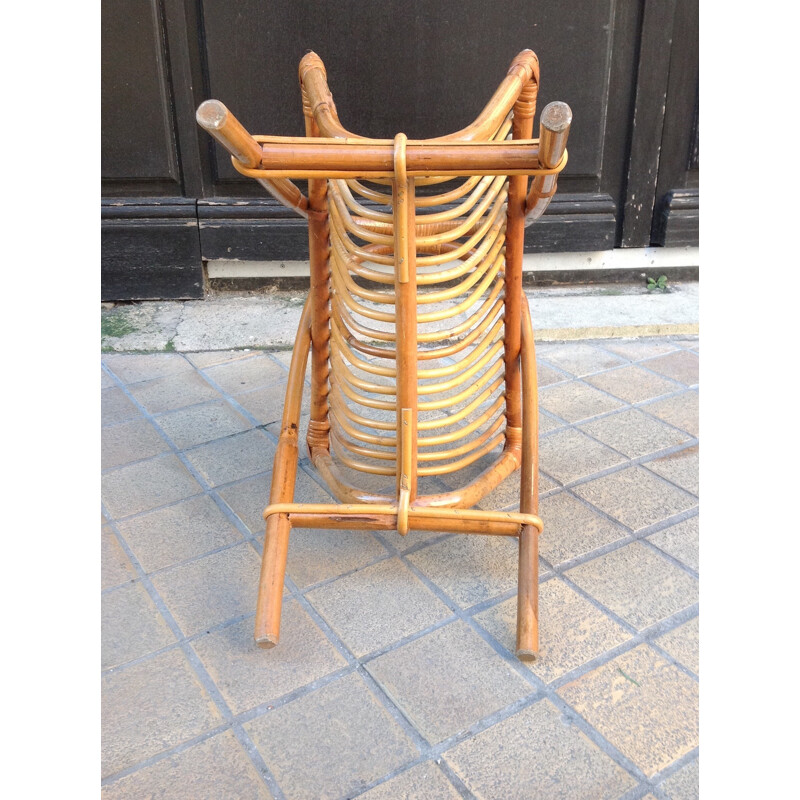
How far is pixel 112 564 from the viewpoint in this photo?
182 cm

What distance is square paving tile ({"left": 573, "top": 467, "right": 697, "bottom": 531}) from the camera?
77.5 inches

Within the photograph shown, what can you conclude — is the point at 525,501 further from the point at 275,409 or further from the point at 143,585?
the point at 275,409

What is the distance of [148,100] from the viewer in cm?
314

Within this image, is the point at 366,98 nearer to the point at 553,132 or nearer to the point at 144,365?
the point at 144,365

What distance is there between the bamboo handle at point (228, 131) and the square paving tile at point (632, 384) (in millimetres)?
1716

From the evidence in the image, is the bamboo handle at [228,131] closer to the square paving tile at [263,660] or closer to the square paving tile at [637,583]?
the square paving tile at [263,660]

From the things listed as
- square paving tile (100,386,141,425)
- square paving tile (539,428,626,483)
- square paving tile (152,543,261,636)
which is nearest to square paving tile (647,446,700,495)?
square paving tile (539,428,626,483)

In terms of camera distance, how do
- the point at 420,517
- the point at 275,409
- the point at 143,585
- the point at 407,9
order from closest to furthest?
1. the point at 420,517
2. the point at 143,585
3. the point at 275,409
4. the point at 407,9

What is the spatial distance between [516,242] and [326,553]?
0.88 metres

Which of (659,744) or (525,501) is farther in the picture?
(525,501)

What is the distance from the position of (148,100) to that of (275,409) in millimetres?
1541

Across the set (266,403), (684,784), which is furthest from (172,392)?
(684,784)

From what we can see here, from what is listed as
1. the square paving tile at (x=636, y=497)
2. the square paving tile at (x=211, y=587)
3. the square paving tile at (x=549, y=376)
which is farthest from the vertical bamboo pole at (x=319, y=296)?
the square paving tile at (x=549, y=376)

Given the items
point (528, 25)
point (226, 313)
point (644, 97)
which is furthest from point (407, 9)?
point (226, 313)
